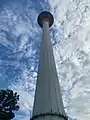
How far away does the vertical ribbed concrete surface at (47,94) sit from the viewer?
39469 mm

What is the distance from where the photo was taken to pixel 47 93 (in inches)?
1649

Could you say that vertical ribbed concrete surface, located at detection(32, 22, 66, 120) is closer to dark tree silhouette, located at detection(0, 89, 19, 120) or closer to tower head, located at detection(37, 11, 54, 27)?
dark tree silhouette, located at detection(0, 89, 19, 120)

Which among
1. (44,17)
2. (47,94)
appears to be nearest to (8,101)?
(47,94)

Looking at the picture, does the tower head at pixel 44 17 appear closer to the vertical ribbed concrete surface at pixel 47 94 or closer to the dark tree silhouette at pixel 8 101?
the vertical ribbed concrete surface at pixel 47 94

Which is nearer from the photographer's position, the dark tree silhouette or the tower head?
the dark tree silhouette

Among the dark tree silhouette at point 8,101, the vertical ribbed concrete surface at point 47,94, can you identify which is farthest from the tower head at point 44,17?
the dark tree silhouette at point 8,101

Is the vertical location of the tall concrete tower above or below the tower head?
below

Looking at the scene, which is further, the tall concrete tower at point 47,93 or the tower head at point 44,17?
the tower head at point 44,17

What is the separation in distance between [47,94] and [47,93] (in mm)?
267

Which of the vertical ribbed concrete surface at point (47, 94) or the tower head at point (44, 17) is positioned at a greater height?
the tower head at point (44, 17)

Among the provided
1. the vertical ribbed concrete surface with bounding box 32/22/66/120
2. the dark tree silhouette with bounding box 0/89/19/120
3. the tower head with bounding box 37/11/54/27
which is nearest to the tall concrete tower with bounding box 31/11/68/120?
the vertical ribbed concrete surface with bounding box 32/22/66/120

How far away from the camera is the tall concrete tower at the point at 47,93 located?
3950 cm

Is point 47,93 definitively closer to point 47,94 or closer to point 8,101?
point 47,94

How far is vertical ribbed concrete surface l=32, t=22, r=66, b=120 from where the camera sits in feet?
129
